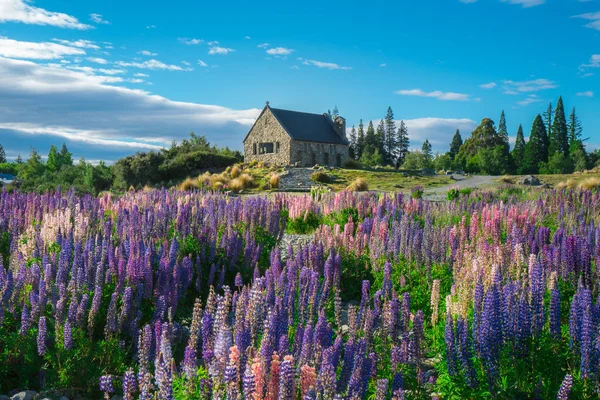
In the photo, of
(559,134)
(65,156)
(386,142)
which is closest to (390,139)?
(386,142)

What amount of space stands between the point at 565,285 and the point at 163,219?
19.1ft

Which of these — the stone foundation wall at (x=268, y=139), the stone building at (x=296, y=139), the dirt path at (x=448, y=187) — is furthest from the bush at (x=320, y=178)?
the stone foundation wall at (x=268, y=139)

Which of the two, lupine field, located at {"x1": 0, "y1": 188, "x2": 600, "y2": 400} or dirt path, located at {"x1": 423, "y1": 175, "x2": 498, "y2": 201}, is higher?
dirt path, located at {"x1": 423, "y1": 175, "x2": 498, "y2": 201}

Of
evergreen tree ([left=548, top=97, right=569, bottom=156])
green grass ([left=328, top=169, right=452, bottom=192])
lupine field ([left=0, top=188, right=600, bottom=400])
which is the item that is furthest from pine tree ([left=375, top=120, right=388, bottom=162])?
lupine field ([left=0, top=188, right=600, bottom=400])

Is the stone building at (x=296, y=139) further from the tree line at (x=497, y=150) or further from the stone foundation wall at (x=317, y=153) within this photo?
the tree line at (x=497, y=150)

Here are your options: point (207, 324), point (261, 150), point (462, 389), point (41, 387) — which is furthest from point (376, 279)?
point (261, 150)

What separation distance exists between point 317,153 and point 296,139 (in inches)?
140

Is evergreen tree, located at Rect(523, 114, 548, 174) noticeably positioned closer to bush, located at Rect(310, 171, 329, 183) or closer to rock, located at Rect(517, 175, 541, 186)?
rock, located at Rect(517, 175, 541, 186)

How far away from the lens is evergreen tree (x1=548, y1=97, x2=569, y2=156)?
84.8 meters

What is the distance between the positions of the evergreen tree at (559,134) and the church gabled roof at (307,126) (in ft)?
144

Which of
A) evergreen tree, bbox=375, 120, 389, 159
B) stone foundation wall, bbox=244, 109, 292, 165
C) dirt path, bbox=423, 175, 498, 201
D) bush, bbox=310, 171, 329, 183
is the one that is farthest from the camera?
evergreen tree, bbox=375, 120, 389, 159

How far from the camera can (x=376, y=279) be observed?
673 cm

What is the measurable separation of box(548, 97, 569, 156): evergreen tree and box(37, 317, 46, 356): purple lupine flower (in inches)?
3535

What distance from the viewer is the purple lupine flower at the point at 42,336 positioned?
4.00 metres
